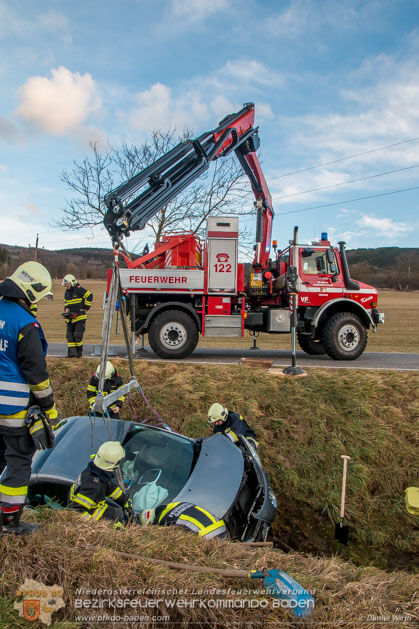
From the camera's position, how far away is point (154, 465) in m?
4.16

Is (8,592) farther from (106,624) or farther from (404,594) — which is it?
(404,594)

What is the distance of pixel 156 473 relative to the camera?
13.4 feet

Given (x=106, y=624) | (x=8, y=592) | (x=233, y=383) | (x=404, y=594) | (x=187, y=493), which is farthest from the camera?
(x=233, y=383)

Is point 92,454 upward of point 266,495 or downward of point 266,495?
upward

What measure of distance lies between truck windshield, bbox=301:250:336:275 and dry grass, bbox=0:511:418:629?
7305mm

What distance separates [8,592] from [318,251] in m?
8.63

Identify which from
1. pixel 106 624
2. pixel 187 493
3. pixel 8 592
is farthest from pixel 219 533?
pixel 8 592

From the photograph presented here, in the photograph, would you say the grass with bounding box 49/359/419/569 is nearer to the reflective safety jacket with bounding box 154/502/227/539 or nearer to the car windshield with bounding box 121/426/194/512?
the car windshield with bounding box 121/426/194/512

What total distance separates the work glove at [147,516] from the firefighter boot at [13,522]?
92cm

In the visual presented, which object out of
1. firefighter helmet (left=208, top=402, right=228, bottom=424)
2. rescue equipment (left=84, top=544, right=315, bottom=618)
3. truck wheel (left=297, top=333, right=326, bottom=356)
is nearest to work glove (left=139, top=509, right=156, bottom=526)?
rescue equipment (left=84, top=544, right=315, bottom=618)

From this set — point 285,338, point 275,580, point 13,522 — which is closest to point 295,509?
point 275,580

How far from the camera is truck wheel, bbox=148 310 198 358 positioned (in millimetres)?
9289

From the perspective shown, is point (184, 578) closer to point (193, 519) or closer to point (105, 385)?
point (193, 519)

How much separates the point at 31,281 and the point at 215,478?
2307 millimetres
